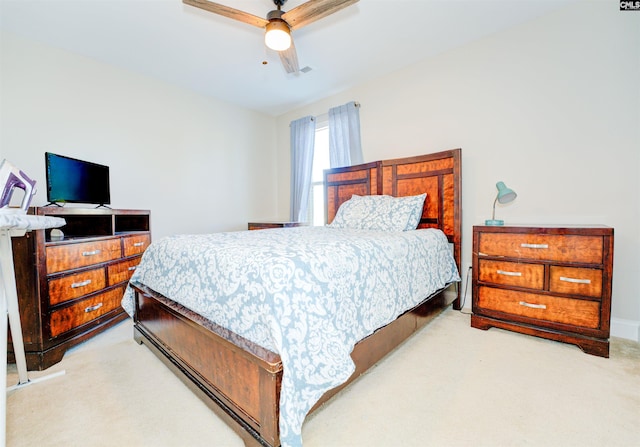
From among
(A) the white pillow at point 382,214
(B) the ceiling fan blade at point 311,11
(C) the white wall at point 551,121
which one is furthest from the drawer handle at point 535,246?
(B) the ceiling fan blade at point 311,11

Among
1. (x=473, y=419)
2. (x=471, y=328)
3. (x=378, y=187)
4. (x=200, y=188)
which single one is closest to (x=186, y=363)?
(x=473, y=419)

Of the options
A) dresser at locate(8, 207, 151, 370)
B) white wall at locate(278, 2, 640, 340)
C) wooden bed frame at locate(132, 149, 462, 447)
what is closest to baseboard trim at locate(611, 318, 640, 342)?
white wall at locate(278, 2, 640, 340)

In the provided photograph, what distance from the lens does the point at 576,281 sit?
1.85 m

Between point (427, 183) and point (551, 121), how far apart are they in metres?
1.07

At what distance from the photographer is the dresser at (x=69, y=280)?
Answer: 1727 millimetres

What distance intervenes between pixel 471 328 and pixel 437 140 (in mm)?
1848

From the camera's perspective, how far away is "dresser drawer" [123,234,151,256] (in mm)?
2444

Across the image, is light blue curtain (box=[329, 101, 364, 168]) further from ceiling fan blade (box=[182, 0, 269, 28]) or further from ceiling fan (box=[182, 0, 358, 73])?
ceiling fan blade (box=[182, 0, 269, 28])

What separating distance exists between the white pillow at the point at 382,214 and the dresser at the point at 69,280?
1.99 metres

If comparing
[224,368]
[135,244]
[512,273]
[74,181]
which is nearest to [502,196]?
[512,273]

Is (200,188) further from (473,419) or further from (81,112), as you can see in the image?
(473,419)

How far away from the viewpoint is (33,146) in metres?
2.51

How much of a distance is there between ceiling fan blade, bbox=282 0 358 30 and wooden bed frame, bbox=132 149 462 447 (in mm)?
1599

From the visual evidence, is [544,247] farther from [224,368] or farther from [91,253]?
[91,253]
